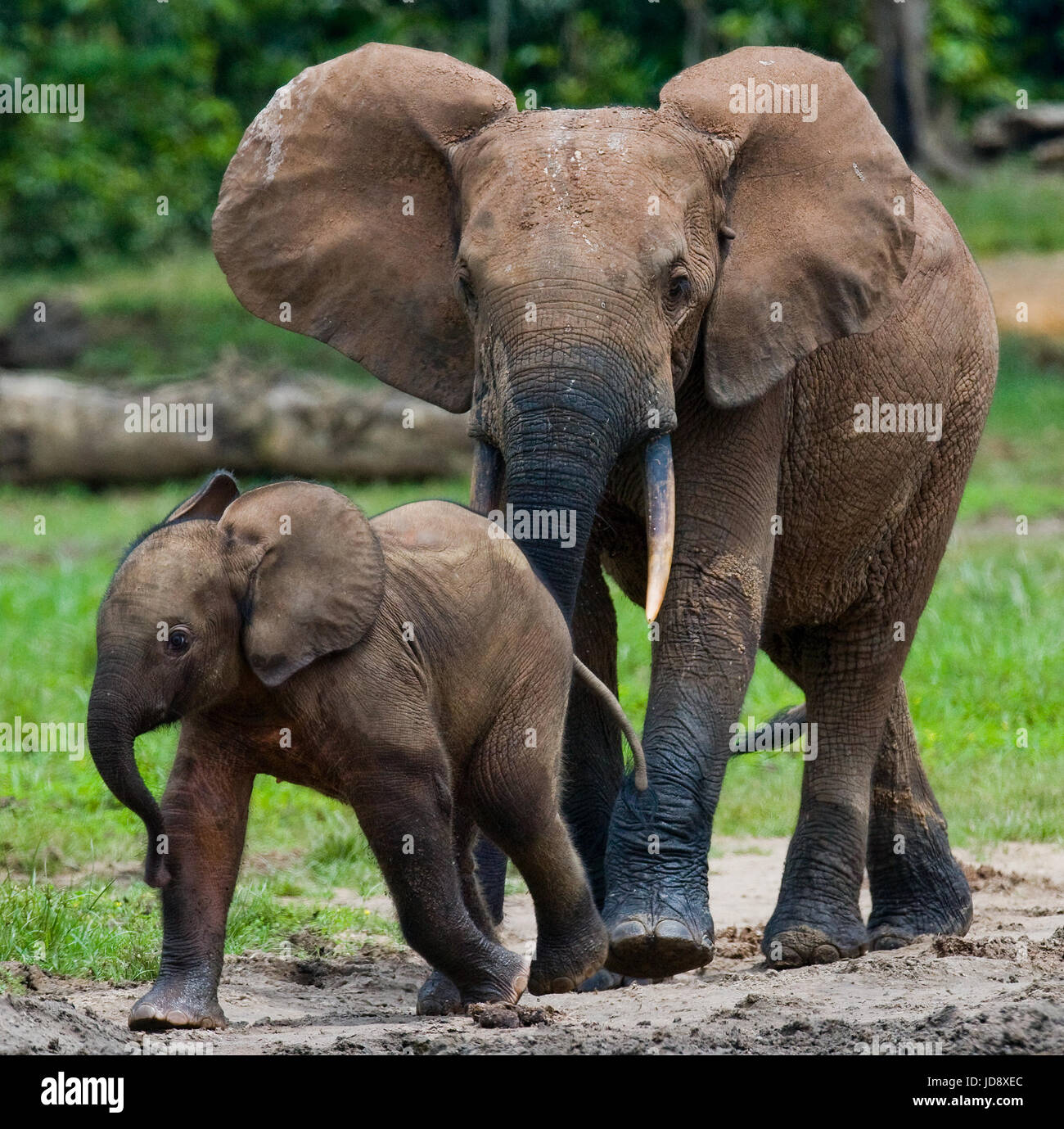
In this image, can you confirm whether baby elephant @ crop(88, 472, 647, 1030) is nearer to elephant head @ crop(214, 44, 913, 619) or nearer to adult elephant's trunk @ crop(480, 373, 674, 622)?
adult elephant's trunk @ crop(480, 373, 674, 622)

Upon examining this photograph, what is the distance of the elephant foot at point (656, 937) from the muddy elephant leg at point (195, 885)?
1088mm

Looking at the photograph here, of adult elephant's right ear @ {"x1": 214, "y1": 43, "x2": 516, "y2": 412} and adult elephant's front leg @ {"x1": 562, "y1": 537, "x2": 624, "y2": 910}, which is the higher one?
adult elephant's right ear @ {"x1": 214, "y1": 43, "x2": 516, "y2": 412}

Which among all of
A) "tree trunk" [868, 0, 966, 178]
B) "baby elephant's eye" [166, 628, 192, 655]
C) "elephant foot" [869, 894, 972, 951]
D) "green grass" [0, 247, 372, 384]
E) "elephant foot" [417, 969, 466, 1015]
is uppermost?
"tree trunk" [868, 0, 966, 178]

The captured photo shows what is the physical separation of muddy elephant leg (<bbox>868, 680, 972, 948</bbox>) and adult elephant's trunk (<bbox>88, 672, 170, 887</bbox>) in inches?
129

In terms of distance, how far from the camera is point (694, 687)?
557 centimetres

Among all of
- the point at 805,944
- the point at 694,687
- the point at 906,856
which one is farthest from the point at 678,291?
the point at 906,856

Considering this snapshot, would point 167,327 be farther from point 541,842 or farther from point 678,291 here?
point 541,842

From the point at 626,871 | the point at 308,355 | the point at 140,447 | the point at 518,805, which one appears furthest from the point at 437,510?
the point at 308,355

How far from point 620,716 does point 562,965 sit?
0.66 meters

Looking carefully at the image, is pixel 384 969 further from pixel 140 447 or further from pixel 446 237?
pixel 140 447

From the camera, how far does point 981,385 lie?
6.75 m

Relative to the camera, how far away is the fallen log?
16594 millimetres

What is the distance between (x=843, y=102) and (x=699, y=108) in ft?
1.72

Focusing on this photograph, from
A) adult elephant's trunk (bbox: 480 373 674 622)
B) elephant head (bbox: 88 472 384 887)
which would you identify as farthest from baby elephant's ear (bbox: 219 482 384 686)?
adult elephant's trunk (bbox: 480 373 674 622)
